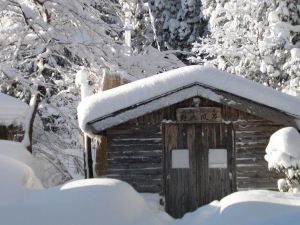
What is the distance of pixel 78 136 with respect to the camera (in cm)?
1747

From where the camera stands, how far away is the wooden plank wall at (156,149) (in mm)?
12883

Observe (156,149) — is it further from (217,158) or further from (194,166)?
(217,158)

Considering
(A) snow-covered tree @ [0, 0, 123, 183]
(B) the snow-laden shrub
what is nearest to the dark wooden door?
(B) the snow-laden shrub

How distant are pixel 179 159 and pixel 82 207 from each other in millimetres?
5449

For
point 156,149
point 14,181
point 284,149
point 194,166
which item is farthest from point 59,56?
point 14,181

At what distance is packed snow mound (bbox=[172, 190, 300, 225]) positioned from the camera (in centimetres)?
875

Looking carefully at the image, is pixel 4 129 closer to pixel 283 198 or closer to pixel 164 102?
pixel 164 102

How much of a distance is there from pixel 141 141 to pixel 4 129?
155 inches

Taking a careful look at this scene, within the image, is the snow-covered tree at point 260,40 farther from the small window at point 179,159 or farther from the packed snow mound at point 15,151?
the packed snow mound at point 15,151

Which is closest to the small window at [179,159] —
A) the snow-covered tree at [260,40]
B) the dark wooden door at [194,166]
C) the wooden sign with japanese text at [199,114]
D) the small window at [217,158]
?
the dark wooden door at [194,166]

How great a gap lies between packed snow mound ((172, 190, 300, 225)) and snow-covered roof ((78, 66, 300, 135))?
A: 2.39 m

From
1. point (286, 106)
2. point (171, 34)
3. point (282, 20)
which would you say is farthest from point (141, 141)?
point (171, 34)

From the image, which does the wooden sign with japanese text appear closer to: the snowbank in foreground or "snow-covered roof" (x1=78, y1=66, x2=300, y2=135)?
"snow-covered roof" (x1=78, y1=66, x2=300, y2=135)

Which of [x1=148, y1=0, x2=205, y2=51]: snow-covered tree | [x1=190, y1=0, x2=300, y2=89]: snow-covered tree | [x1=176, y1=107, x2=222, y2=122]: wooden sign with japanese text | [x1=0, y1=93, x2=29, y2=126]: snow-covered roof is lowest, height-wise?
[x1=176, y1=107, x2=222, y2=122]: wooden sign with japanese text
